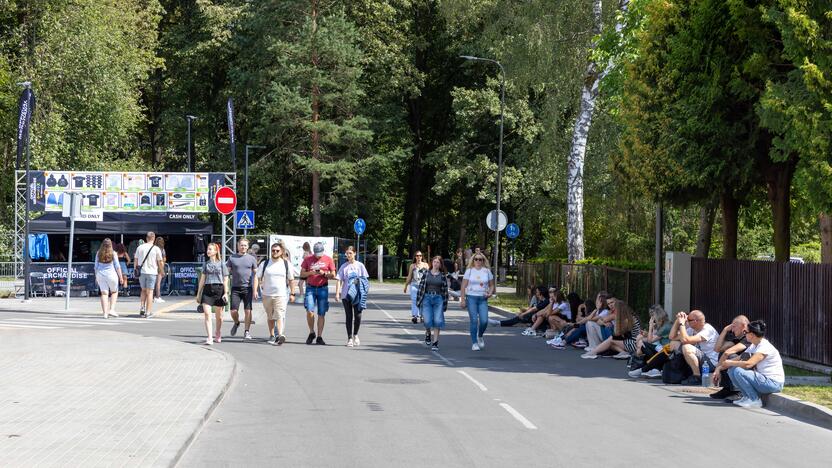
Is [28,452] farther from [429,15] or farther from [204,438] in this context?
[429,15]

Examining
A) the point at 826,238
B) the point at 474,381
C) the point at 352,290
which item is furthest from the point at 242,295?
the point at 826,238

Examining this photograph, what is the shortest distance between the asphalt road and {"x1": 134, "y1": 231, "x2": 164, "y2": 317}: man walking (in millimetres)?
8201

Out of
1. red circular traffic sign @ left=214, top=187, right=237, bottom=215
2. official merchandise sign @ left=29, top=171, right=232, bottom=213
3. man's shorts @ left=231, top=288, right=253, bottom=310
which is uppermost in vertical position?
official merchandise sign @ left=29, top=171, right=232, bottom=213

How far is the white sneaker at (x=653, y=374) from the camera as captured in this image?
1653 centimetres

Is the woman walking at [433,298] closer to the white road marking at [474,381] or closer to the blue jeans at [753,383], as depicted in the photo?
the white road marking at [474,381]

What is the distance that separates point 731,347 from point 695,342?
3.94 ft

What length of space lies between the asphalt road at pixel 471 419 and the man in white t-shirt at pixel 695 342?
62 centimetres

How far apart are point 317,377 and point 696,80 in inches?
418

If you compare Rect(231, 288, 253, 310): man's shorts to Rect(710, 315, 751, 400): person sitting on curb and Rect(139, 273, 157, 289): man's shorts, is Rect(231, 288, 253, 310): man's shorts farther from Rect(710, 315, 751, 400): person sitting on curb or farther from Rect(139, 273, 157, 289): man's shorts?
Rect(710, 315, 751, 400): person sitting on curb

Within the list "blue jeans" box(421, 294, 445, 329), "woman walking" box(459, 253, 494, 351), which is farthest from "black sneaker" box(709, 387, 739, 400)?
"blue jeans" box(421, 294, 445, 329)

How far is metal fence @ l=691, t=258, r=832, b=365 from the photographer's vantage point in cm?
1781

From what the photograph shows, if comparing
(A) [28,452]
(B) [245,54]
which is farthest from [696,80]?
(B) [245,54]

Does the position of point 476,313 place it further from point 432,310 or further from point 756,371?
point 756,371

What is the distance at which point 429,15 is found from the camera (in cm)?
6594
